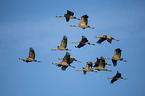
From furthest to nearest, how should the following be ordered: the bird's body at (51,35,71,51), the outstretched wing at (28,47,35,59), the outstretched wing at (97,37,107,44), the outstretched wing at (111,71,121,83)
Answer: the outstretched wing at (97,37,107,44)
the outstretched wing at (111,71,121,83)
the bird's body at (51,35,71,51)
the outstretched wing at (28,47,35,59)

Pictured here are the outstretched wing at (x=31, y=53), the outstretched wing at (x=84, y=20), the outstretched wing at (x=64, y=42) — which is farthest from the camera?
the outstretched wing at (x=84, y=20)

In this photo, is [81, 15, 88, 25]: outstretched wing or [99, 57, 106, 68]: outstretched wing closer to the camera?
[99, 57, 106, 68]: outstretched wing

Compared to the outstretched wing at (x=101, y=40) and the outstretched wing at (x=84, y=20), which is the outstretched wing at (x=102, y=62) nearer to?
the outstretched wing at (x=101, y=40)

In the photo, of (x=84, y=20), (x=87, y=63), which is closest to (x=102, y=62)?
(x=87, y=63)

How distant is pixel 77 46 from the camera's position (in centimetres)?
11206

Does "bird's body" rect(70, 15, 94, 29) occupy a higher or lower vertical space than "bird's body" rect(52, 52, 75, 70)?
higher

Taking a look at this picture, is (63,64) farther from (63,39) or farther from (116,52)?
(116,52)

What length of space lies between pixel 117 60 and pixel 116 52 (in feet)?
7.17

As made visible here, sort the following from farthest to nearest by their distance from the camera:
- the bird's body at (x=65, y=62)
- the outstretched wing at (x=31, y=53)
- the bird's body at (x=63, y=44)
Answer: the bird's body at (x=63, y=44)
the bird's body at (x=65, y=62)
the outstretched wing at (x=31, y=53)

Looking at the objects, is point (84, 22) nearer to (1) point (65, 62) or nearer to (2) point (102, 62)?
(2) point (102, 62)

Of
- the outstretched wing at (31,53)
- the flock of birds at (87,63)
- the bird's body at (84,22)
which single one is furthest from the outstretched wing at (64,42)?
the outstretched wing at (31,53)

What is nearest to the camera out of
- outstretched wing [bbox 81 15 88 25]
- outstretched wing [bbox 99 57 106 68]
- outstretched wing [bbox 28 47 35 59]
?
outstretched wing [bbox 28 47 35 59]

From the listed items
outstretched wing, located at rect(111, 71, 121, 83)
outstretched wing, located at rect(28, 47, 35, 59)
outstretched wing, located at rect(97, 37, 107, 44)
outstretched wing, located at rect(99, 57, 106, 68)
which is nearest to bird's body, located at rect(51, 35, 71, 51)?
outstretched wing, located at rect(28, 47, 35, 59)

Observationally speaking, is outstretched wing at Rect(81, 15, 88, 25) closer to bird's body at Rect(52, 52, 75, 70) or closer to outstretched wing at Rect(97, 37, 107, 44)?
outstretched wing at Rect(97, 37, 107, 44)
